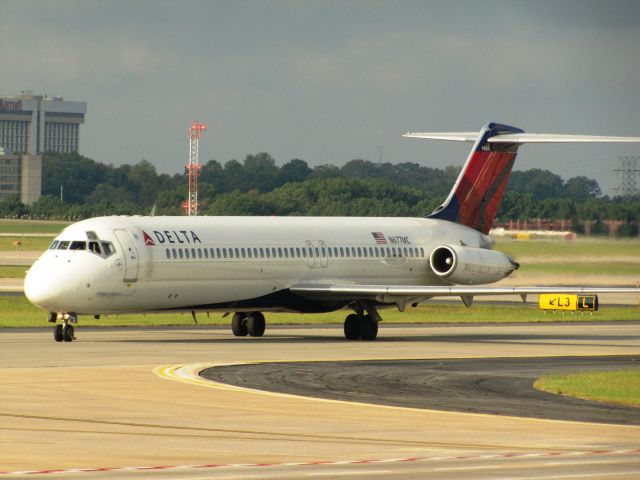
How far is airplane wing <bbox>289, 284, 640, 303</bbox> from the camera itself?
4497cm

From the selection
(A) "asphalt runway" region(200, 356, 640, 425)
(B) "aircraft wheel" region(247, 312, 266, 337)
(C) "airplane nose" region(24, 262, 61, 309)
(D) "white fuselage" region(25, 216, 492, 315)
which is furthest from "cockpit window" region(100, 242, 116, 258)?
(A) "asphalt runway" region(200, 356, 640, 425)

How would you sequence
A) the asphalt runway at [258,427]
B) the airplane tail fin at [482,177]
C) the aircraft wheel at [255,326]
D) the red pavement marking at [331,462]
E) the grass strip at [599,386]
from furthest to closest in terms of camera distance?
the airplane tail fin at [482,177] < the aircraft wheel at [255,326] < the grass strip at [599,386] < the asphalt runway at [258,427] < the red pavement marking at [331,462]

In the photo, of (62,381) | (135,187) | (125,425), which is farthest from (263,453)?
(135,187)

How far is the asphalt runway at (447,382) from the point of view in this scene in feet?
85.4

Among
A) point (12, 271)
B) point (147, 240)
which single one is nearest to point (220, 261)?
point (147, 240)

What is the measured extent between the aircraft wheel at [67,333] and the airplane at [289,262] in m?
0.03

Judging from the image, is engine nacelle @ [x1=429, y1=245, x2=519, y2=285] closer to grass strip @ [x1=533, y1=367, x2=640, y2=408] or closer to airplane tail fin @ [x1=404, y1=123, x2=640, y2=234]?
airplane tail fin @ [x1=404, y1=123, x2=640, y2=234]

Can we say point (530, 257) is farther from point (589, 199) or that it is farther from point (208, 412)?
point (208, 412)

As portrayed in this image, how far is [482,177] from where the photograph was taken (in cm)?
5388

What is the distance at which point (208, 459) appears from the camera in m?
19.0

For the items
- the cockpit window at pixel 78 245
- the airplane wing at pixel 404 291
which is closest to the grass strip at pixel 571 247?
the airplane wing at pixel 404 291

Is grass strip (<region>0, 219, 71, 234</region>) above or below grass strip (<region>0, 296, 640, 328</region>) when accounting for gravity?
above

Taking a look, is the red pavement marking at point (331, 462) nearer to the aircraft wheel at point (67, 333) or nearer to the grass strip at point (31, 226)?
the aircraft wheel at point (67, 333)

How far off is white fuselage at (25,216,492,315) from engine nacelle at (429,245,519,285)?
444 mm
